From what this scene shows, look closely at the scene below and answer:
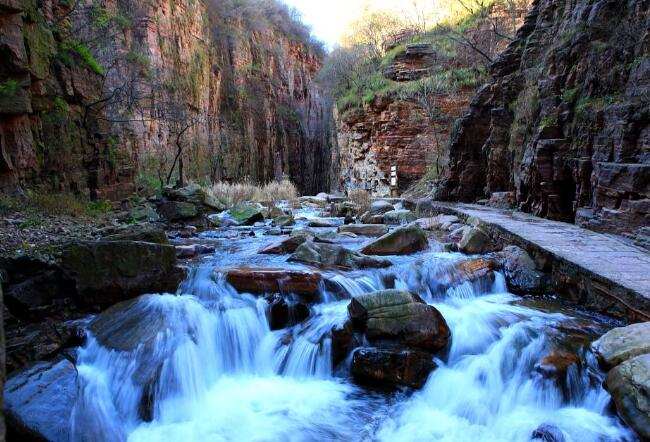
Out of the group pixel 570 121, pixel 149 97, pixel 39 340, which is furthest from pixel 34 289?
pixel 149 97

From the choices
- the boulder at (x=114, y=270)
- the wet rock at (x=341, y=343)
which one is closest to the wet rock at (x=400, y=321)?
the wet rock at (x=341, y=343)

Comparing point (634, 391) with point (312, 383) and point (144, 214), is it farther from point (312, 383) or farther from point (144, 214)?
point (144, 214)

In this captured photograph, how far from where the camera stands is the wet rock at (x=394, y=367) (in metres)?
3.81

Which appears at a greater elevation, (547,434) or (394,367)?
(394,367)

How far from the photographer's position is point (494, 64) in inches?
453

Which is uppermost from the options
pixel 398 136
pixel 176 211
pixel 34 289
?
pixel 398 136

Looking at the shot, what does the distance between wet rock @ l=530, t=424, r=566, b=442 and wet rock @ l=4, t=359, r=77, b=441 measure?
10.4 ft

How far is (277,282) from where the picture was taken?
196 inches

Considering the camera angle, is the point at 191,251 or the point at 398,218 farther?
the point at 398,218

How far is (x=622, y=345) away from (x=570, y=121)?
547 centimetres

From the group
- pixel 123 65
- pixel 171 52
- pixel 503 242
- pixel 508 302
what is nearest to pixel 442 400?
pixel 508 302

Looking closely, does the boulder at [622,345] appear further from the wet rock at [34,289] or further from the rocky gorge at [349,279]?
the wet rock at [34,289]

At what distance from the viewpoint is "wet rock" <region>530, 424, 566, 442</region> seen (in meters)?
3.02

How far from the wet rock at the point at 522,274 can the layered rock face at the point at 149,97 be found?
26.2ft
